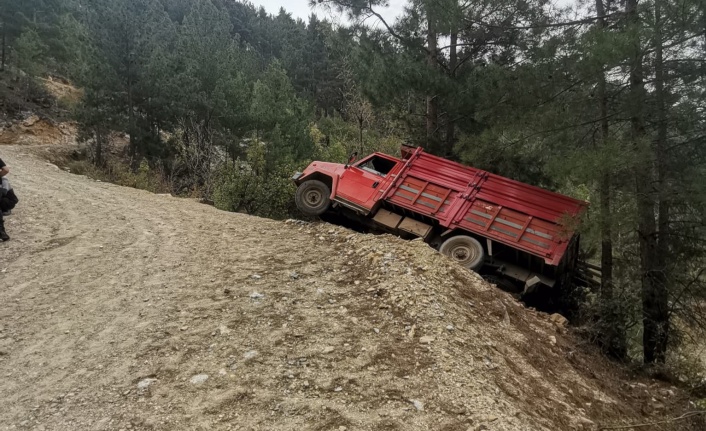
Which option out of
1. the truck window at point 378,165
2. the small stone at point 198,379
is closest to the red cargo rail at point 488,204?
the truck window at point 378,165

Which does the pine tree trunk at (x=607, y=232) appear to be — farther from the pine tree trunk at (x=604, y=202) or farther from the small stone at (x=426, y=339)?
the small stone at (x=426, y=339)

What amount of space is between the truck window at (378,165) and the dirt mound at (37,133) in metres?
20.3

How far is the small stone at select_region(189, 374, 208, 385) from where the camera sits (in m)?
3.69

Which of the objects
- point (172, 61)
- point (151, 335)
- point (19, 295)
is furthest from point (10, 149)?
point (151, 335)

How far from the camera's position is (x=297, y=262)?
6676 mm

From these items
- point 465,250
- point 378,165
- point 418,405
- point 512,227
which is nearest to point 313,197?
point 378,165

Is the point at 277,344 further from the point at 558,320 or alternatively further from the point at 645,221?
the point at 645,221

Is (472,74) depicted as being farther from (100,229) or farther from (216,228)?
(100,229)

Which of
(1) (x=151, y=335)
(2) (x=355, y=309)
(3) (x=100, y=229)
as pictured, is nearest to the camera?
(1) (x=151, y=335)

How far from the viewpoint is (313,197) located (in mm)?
10305

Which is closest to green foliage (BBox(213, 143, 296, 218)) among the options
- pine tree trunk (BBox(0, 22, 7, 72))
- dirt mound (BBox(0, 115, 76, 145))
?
dirt mound (BBox(0, 115, 76, 145))

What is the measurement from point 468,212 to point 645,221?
9.14 feet

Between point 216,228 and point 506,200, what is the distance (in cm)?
532

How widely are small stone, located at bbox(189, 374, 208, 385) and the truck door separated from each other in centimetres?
606
